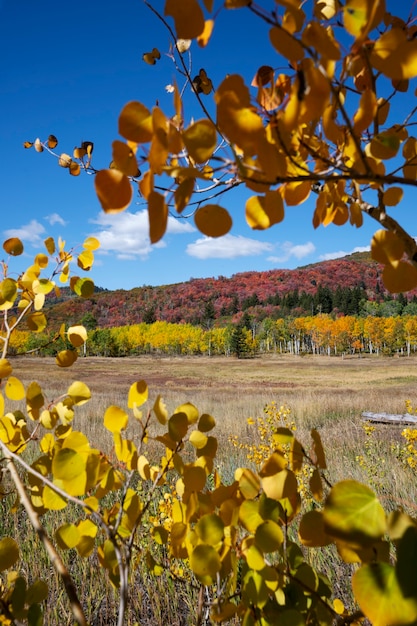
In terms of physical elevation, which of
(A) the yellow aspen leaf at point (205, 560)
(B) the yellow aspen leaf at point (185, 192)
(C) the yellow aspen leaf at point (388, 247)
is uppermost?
(B) the yellow aspen leaf at point (185, 192)

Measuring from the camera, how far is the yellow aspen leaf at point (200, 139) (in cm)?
24

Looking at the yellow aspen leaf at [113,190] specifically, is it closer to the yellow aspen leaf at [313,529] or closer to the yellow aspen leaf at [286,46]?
the yellow aspen leaf at [286,46]

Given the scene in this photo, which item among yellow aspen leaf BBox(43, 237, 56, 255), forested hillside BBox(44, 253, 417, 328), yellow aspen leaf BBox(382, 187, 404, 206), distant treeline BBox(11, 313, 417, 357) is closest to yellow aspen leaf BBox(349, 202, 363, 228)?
yellow aspen leaf BBox(382, 187, 404, 206)

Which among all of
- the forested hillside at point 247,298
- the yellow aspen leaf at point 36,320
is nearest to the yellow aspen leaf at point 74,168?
the yellow aspen leaf at point 36,320

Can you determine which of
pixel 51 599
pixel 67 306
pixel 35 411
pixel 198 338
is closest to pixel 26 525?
pixel 51 599

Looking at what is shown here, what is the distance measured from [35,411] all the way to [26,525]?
250cm

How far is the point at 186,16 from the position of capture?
269 mm

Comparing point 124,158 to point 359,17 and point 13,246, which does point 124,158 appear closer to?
point 359,17

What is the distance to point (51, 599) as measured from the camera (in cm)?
181

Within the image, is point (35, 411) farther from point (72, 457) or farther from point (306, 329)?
point (306, 329)

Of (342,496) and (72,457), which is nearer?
(342,496)

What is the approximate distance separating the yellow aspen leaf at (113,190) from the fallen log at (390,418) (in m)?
7.39

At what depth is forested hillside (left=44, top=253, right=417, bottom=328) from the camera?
65062 mm

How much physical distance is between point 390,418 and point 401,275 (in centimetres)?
780
